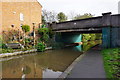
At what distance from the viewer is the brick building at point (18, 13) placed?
1788cm

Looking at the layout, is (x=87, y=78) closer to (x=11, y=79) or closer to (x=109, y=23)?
(x=11, y=79)

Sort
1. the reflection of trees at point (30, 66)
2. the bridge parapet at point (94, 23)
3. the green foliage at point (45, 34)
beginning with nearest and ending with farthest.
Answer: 1. the reflection of trees at point (30, 66)
2. the bridge parapet at point (94, 23)
3. the green foliage at point (45, 34)

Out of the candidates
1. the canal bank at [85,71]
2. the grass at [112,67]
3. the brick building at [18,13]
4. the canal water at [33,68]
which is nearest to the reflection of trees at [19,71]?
the canal water at [33,68]

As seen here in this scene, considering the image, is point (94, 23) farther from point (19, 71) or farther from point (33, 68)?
point (19, 71)

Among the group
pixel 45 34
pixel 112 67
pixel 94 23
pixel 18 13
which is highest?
pixel 18 13

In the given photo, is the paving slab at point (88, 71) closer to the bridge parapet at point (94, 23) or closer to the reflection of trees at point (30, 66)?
the reflection of trees at point (30, 66)

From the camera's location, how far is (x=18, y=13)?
1986 centimetres

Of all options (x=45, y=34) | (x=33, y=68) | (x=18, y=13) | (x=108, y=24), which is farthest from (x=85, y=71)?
(x=18, y=13)

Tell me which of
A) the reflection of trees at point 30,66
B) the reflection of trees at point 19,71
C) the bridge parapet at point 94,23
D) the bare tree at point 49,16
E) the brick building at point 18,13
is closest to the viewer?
the reflection of trees at point 19,71

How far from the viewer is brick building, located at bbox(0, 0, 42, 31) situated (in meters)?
17.9

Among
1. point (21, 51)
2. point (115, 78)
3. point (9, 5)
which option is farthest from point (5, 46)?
point (115, 78)

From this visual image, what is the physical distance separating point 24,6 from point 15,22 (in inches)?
148

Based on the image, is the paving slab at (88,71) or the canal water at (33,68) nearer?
the paving slab at (88,71)

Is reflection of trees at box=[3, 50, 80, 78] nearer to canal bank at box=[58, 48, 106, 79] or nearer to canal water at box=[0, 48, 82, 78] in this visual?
canal water at box=[0, 48, 82, 78]
